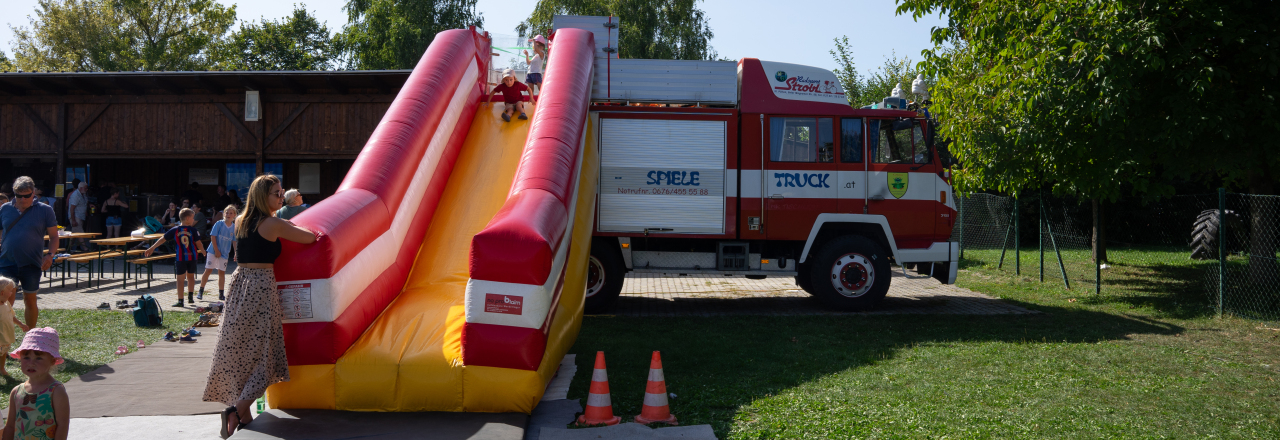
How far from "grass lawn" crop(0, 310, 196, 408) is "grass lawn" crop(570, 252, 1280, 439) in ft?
13.3

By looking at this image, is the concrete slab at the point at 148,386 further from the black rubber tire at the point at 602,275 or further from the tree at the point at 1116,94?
the tree at the point at 1116,94

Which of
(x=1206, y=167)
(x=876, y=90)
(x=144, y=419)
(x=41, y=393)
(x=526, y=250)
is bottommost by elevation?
(x=144, y=419)

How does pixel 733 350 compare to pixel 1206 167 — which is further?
pixel 1206 167

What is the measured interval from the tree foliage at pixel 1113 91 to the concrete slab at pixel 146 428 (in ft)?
29.2

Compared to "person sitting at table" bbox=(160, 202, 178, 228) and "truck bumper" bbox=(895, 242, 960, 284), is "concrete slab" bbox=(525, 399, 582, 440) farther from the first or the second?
"person sitting at table" bbox=(160, 202, 178, 228)

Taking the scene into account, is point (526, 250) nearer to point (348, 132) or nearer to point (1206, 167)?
point (1206, 167)

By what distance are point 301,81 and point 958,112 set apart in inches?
501

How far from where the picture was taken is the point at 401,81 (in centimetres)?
1622

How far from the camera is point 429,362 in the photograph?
5.12 meters

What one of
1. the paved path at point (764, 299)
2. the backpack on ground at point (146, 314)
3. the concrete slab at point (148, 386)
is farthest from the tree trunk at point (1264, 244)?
the backpack on ground at point (146, 314)

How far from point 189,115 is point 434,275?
1367cm

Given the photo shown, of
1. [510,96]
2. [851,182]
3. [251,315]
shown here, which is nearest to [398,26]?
[510,96]

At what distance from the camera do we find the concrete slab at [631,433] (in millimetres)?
4723

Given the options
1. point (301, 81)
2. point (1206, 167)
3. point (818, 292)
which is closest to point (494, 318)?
point (818, 292)
